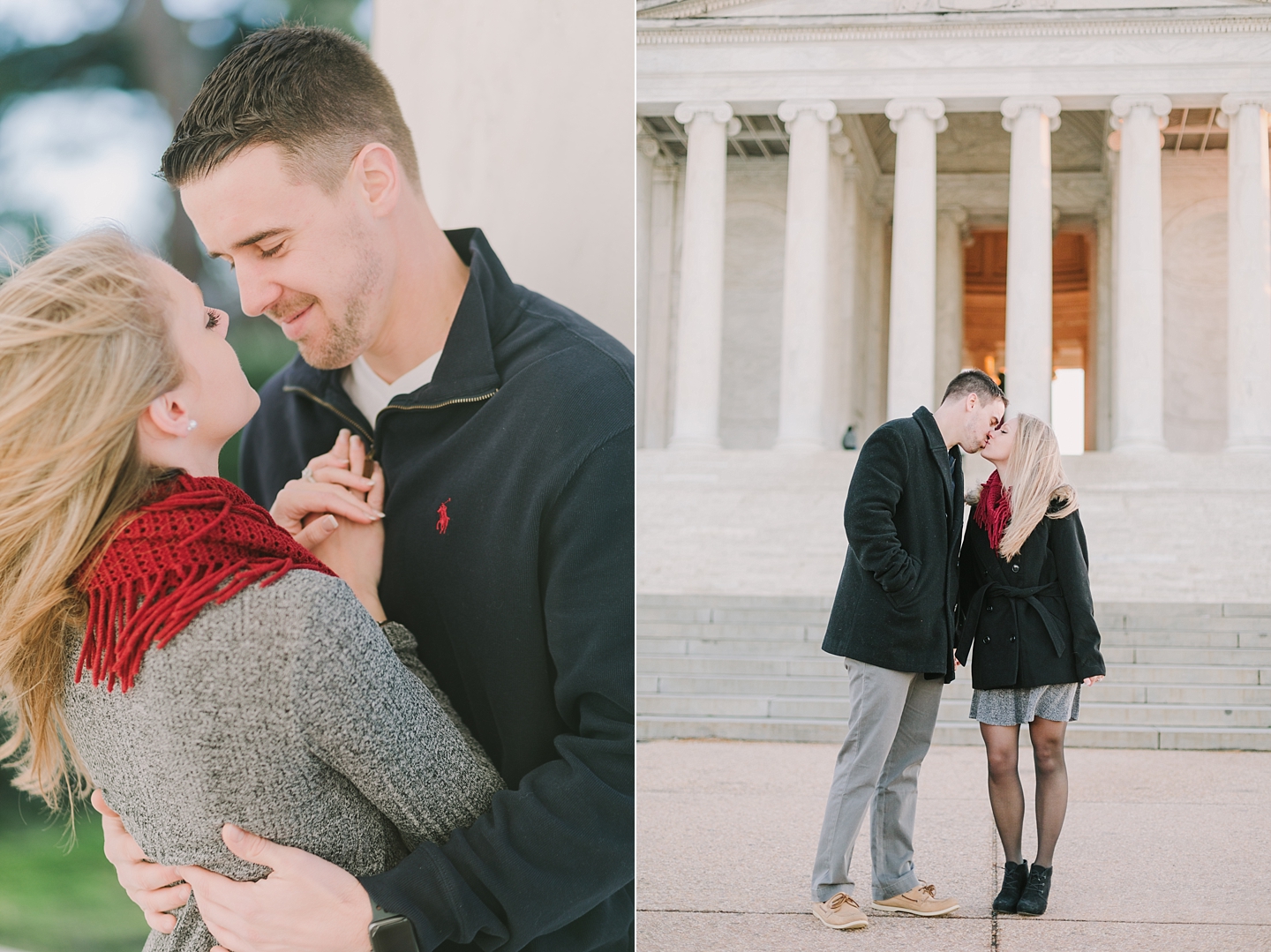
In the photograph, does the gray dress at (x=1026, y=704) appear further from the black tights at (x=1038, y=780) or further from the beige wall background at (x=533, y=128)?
the beige wall background at (x=533, y=128)

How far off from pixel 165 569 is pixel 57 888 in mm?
2094

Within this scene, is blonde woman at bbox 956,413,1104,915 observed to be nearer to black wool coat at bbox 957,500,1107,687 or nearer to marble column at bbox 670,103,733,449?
black wool coat at bbox 957,500,1107,687

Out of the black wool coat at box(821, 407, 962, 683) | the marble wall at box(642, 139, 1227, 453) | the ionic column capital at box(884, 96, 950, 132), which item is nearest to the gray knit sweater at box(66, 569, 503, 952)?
the black wool coat at box(821, 407, 962, 683)

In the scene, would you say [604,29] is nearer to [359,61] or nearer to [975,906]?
[359,61]

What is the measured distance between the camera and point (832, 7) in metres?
24.5

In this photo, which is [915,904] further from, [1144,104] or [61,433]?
[1144,104]

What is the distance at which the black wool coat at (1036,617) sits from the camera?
216 inches

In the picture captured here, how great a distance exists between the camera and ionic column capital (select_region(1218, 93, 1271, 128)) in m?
23.1

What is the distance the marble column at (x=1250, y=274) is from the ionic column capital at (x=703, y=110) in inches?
394

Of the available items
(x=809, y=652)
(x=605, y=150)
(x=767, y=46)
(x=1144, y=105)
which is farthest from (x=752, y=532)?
(x=605, y=150)

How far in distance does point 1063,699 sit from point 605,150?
352 centimetres

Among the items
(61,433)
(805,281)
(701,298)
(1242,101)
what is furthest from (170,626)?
(1242,101)

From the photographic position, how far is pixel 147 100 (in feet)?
13.2

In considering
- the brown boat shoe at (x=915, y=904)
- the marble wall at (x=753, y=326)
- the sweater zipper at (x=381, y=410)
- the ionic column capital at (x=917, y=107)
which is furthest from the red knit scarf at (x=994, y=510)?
the marble wall at (x=753, y=326)
